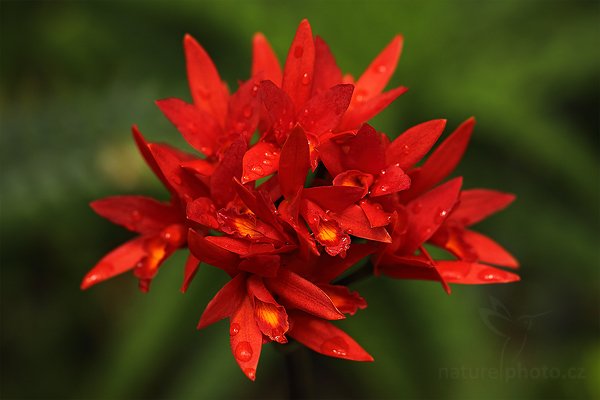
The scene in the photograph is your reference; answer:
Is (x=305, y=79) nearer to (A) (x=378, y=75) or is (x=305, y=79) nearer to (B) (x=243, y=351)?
(A) (x=378, y=75)

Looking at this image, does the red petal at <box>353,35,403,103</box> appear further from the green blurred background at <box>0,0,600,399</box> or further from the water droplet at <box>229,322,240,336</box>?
the green blurred background at <box>0,0,600,399</box>

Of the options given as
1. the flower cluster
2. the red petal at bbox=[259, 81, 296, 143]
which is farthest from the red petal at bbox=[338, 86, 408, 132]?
the red petal at bbox=[259, 81, 296, 143]

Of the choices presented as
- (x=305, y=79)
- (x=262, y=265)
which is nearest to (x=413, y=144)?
(x=305, y=79)

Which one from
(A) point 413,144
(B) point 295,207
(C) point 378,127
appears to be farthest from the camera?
(C) point 378,127

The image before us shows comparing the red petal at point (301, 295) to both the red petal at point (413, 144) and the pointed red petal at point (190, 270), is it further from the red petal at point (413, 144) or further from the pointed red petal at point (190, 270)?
the red petal at point (413, 144)

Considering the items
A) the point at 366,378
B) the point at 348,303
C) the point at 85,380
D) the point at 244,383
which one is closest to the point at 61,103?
the point at 85,380

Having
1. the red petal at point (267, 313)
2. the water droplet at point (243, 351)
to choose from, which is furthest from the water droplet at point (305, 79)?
the water droplet at point (243, 351)

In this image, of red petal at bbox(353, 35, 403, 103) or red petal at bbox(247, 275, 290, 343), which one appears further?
red petal at bbox(353, 35, 403, 103)
